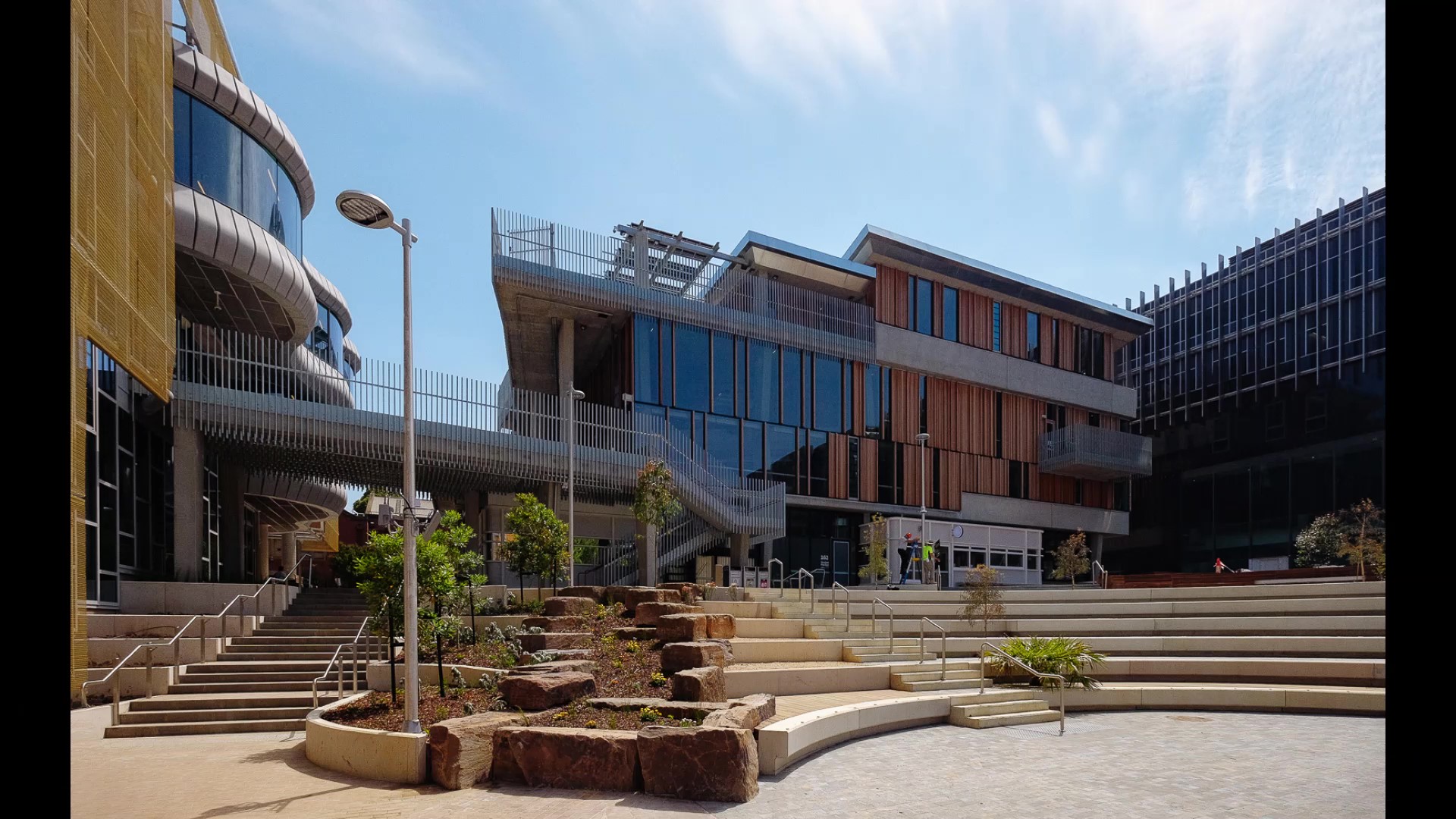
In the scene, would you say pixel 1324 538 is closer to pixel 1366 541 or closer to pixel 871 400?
pixel 1366 541

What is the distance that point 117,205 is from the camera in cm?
807

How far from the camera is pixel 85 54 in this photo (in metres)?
6.93

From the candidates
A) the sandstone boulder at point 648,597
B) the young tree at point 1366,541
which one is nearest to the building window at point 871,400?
the young tree at point 1366,541

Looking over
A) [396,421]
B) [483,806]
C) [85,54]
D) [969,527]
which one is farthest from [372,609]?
[969,527]

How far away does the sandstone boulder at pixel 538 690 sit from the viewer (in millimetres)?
11664

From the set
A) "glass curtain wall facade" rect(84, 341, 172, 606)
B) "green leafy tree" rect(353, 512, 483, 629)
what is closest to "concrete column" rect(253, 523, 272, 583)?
"glass curtain wall facade" rect(84, 341, 172, 606)

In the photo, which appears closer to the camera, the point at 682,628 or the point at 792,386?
the point at 682,628

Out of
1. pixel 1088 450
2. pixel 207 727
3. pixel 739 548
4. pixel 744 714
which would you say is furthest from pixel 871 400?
pixel 744 714

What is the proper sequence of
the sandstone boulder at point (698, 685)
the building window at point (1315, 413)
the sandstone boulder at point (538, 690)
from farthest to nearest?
the building window at point (1315, 413) < the sandstone boulder at point (698, 685) < the sandstone boulder at point (538, 690)

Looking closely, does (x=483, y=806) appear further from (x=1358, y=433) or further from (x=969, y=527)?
(x=1358, y=433)

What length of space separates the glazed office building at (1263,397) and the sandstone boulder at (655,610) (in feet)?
144

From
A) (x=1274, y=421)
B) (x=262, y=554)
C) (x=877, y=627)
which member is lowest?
(x=262, y=554)

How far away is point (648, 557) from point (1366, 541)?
67.4 feet

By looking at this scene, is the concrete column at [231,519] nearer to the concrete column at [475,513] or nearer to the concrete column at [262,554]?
the concrete column at [475,513]
